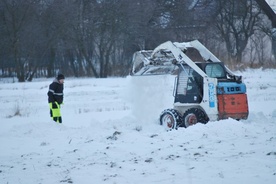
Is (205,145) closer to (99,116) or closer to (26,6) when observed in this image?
(99,116)

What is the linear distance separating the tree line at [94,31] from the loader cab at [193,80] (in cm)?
2123

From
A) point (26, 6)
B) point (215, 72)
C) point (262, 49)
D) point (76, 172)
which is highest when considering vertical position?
point (26, 6)

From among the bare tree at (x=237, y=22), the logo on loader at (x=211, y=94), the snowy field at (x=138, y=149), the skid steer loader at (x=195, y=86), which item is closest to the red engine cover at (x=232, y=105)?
the skid steer loader at (x=195, y=86)

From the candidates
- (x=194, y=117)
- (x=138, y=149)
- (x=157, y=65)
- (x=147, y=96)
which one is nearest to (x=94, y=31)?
(x=147, y=96)

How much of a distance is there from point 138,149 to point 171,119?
2977 mm

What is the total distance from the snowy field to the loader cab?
1.20m

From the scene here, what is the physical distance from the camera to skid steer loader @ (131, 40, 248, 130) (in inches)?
419

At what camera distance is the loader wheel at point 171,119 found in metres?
11.1

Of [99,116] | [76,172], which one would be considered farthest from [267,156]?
[99,116]

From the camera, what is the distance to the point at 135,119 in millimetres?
12953

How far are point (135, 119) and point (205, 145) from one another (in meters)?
4.73

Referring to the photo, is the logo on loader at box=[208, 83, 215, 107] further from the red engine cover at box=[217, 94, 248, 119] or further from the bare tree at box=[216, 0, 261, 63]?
the bare tree at box=[216, 0, 261, 63]

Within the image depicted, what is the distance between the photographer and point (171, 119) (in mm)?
11344

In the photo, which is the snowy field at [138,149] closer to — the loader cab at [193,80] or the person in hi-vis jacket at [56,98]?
the person in hi-vis jacket at [56,98]
